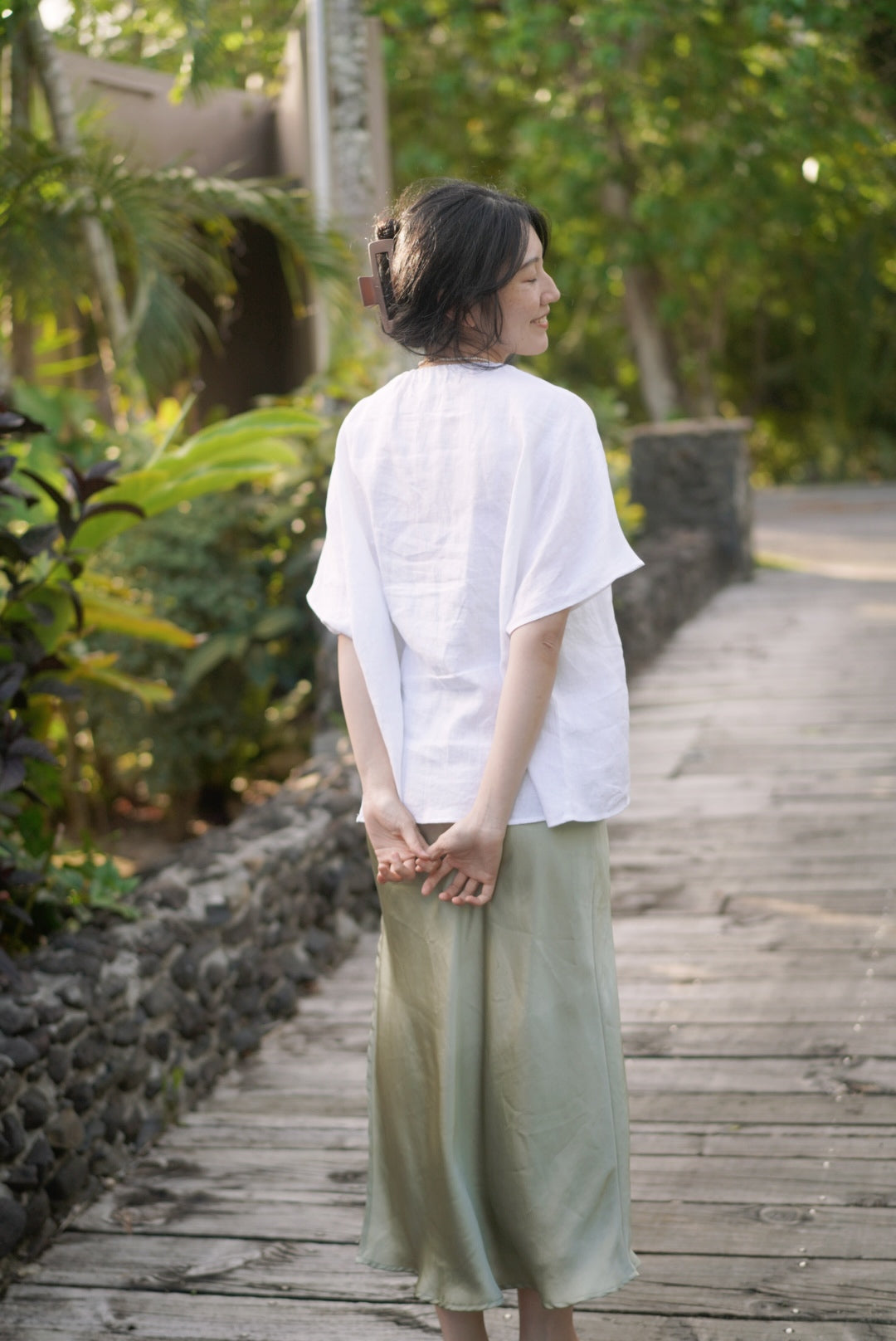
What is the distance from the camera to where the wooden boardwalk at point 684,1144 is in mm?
2289

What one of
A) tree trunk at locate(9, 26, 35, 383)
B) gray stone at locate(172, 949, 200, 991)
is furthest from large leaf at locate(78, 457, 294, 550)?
tree trunk at locate(9, 26, 35, 383)

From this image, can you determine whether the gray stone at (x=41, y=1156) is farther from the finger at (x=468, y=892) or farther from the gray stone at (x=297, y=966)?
the finger at (x=468, y=892)

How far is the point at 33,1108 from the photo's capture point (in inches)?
101

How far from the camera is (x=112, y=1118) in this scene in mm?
2840

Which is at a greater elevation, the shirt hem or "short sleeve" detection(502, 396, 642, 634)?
"short sleeve" detection(502, 396, 642, 634)

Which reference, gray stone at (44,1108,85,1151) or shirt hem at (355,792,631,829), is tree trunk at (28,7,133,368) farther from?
shirt hem at (355,792,631,829)

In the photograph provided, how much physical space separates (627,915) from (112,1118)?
169 cm

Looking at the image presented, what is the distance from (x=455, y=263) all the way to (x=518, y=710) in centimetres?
55

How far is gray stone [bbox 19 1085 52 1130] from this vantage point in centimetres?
255

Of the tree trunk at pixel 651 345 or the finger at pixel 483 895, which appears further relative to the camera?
the tree trunk at pixel 651 345

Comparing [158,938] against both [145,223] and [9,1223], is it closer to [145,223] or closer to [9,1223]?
[9,1223]

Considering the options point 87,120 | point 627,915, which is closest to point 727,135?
point 87,120

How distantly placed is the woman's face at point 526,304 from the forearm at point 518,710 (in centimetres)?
35

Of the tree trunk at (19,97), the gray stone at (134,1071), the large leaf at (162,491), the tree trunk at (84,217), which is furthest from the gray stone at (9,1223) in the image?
the tree trunk at (19,97)
